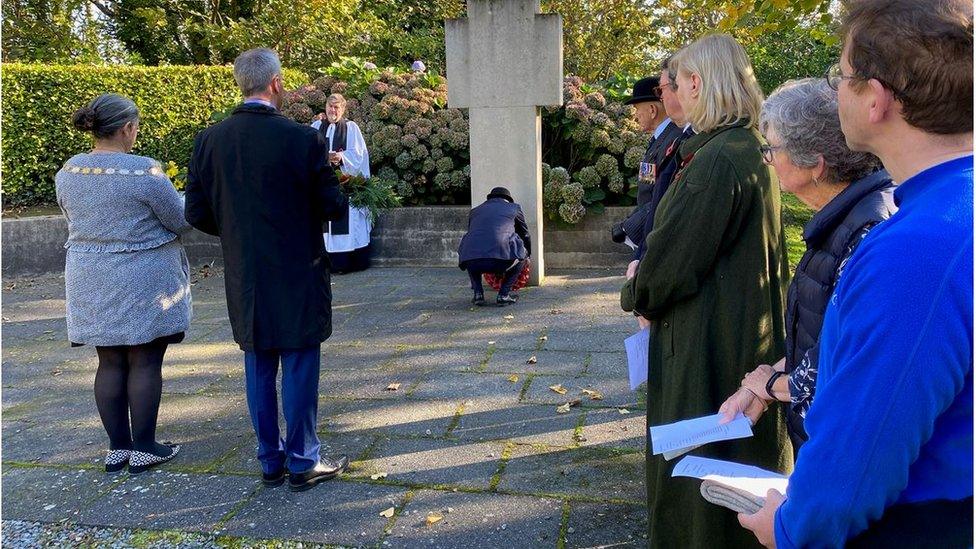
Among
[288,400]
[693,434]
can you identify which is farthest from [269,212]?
[693,434]

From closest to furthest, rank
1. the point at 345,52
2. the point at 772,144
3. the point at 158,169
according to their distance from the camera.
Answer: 1. the point at 772,144
2. the point at 158,169
3. the point at 345,52

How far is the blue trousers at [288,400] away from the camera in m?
3.93

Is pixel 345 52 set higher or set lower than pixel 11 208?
higher

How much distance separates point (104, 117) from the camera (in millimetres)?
4012

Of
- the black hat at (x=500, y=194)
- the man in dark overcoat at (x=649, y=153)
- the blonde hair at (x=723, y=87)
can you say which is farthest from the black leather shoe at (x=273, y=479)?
the black hat at (x=500, y=194)

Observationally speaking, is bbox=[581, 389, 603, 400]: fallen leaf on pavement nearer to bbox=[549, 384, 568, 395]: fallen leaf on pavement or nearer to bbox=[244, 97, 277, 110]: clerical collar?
bbox=[549, 384, 568, 395]: fallen leaf on pavement

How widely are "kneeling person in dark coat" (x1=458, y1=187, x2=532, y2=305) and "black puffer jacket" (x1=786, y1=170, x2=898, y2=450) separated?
5.35 metres

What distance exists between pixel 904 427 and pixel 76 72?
39.4 feet

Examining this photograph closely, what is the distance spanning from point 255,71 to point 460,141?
668 cm

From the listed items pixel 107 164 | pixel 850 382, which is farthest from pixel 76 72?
pixel 850 382

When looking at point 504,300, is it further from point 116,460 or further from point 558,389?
point 116,460

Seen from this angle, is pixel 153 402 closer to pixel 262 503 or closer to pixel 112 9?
pixel 262 503

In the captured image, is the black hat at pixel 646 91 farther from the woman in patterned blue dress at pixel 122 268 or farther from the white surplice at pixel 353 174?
the white surplice at pixel 353 174

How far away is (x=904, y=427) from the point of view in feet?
4.07
